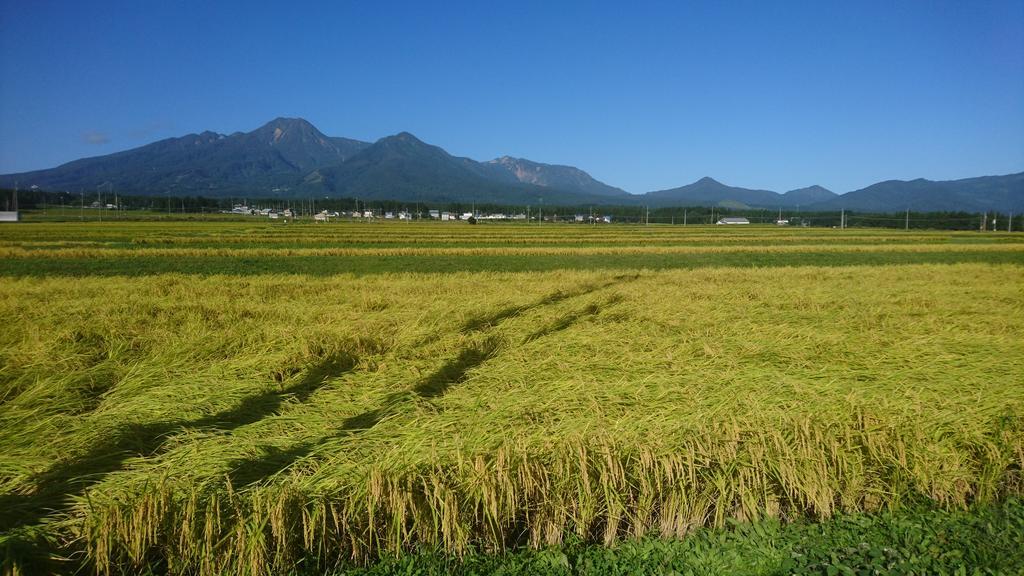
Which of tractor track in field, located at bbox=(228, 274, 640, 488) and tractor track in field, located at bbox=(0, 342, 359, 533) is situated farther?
tractor track in field, located at bbox=(228, 274, 640, 488)

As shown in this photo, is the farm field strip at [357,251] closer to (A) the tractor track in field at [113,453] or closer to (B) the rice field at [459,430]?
(B) the rice field at [459,430]

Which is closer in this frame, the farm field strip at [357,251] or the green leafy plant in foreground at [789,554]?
the green leafy plant in foreground at [789,554]

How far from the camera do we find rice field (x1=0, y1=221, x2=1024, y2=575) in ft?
10.7

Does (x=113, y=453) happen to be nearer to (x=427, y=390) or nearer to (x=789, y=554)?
(x=427, y=390)

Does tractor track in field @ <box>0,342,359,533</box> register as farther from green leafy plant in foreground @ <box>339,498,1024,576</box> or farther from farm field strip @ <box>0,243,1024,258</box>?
farm field strip @ <box>0,243,1024,258</box>

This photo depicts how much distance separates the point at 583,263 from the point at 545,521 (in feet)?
77.5

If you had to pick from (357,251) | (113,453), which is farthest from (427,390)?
(357,251)

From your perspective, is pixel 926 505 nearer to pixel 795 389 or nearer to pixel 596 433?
pixel 795 389

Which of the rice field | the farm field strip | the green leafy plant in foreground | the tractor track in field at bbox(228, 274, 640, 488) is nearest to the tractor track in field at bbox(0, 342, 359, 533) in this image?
the rice field

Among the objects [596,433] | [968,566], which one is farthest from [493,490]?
[968,566]

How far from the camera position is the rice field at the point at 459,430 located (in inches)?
129

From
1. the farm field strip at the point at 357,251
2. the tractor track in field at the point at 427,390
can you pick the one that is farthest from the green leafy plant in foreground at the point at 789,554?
the farm field strip at the point at 357,251

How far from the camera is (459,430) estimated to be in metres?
4.22

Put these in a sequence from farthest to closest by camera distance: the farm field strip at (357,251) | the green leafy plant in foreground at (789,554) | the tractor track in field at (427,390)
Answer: the farm field strip at (357,251) → the tractor track in field at (427,390) → the green leafy plant in foreground at (789,554)
